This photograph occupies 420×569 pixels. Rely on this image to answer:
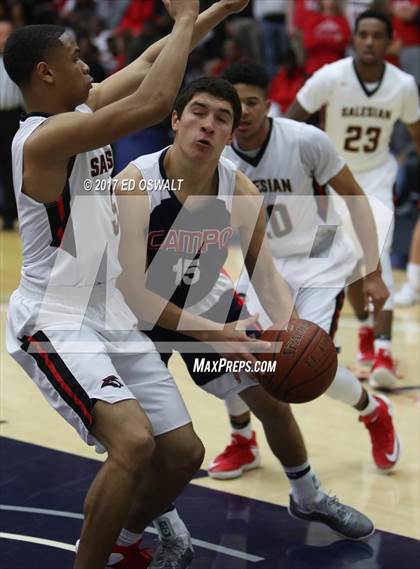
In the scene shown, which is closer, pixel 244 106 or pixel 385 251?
pixel 244 106

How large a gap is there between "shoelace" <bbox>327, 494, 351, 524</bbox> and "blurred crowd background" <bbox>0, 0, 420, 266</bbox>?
5821 mm

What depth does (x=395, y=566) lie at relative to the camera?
14.6 ft

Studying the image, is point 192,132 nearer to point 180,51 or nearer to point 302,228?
point 180,51

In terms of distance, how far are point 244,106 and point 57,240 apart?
1867 millimetres

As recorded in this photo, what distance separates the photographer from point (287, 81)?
11781 millimetres

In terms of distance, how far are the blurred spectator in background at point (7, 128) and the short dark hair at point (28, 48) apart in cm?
802

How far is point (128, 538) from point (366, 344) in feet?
11.2

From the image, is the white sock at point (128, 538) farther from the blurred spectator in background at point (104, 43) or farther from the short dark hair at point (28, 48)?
the blurred spectator in background at point (104, 43)

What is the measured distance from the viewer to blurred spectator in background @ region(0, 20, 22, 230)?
11.9 metres

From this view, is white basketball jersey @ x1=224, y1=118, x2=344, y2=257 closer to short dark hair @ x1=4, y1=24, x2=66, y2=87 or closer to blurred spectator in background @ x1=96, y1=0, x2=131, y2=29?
short dark hair @ x1=4, y1=24, x2=66, y2=87

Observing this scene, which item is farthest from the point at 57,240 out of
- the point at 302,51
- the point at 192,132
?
the point at 302,51

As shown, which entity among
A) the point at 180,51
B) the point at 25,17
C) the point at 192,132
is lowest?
the point at 25,17

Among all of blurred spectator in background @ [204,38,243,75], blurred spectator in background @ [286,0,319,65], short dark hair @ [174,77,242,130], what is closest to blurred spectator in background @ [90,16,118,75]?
blurred spectator in background @ [204,38,243,75]

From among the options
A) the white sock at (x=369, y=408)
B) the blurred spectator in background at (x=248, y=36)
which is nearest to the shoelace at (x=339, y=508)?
the white sock at (x=369, y=408)
